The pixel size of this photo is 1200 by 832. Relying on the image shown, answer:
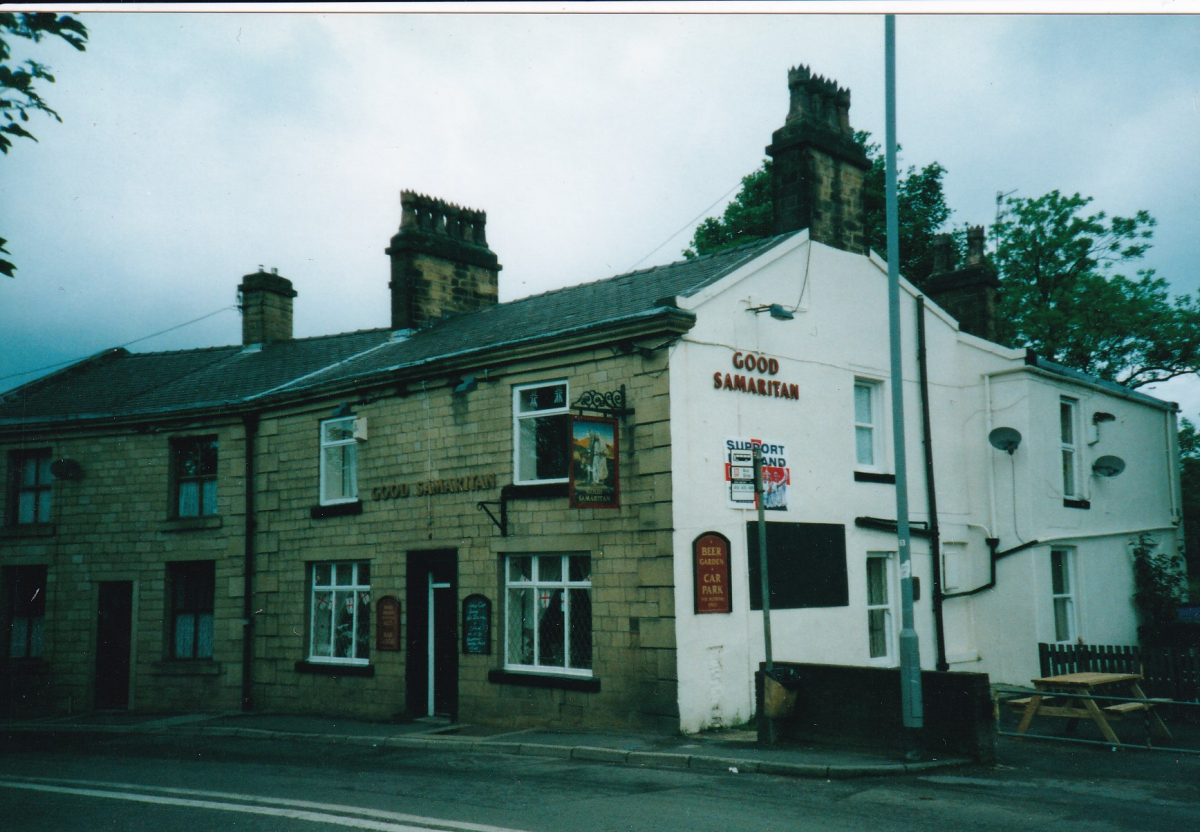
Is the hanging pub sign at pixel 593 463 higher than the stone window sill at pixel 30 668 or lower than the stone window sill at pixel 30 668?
higher

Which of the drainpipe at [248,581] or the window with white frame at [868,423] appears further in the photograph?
the drainpipe at [248,581]

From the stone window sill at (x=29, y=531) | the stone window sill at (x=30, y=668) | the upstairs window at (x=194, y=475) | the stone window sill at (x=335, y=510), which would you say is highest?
the upstairs window at (x=194, y=475)

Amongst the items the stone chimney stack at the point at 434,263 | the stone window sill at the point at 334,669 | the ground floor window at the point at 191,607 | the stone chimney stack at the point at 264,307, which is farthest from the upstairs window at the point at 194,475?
the stone chimney stack at the point at 264,307

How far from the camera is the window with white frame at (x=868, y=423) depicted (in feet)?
52.6

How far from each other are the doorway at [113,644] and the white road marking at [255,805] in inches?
382

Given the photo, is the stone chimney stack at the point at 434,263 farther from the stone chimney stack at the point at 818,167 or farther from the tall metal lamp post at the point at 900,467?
the tall metal lamp post at the point at 900,467

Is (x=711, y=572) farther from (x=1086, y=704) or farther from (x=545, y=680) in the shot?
(x=1086, y=704)

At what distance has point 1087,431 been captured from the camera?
19.0 metres

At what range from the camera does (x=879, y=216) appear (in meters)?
32.0

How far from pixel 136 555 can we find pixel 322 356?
5394 millimetres

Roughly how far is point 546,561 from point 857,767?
18.6 feet

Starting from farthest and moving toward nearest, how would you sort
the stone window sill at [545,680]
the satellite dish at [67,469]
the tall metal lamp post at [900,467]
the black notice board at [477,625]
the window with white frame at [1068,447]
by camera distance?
1. the satellite dish at [67,469]
2. the window with white frame at [1068,447]
3. the black notice board at [477,625]
4. the stone window sill at [545,680]
5. the tall metal lamp post at [900,467]

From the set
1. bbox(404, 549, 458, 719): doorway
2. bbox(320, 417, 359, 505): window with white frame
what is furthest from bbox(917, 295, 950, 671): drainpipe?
bbox(320, 417, 359, 505): window with white frame

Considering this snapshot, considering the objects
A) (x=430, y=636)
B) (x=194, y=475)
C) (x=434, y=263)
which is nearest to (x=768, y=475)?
(x=430, y=636)
